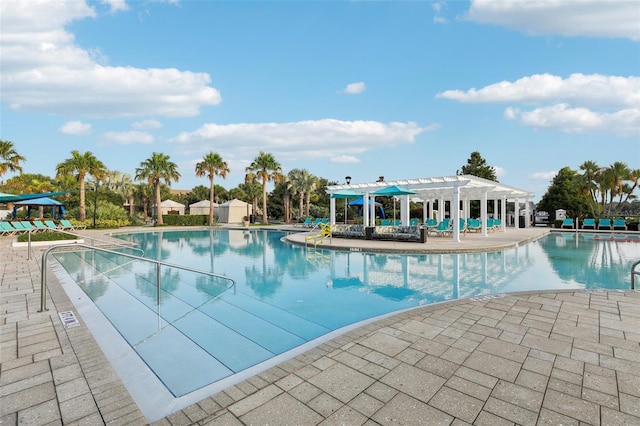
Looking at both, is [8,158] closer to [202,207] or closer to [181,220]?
[181,220]

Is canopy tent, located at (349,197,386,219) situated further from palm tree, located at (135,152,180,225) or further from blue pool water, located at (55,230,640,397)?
palm tree, located at (135,152,180,225)

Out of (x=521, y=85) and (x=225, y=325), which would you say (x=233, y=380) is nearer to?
(x=225, y=325)

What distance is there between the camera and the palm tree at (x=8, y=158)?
22391mm

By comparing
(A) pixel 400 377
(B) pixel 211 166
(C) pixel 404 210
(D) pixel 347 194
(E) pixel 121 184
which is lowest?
(A) pixel 400 377

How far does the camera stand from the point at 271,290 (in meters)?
7.41

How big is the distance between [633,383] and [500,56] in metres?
16.9

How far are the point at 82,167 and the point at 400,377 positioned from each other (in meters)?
28.1

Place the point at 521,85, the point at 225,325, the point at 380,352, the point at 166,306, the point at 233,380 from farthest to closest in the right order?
1. the point at 521,85
2. the point at 166,306
3. the point at 225,325
4. the point at 380,352
5. the point at 233,380

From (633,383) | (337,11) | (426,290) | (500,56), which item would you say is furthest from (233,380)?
(500,56)

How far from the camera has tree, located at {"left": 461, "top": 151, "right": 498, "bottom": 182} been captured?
127 feet

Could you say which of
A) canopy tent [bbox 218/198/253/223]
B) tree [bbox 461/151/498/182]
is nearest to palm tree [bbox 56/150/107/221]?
canopy tent [bbox 218/198/253/223]

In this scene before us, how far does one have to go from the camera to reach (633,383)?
283 centimetres

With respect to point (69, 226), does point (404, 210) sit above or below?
above

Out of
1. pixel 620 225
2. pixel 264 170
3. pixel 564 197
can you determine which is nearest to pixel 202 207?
pixel 264 170
